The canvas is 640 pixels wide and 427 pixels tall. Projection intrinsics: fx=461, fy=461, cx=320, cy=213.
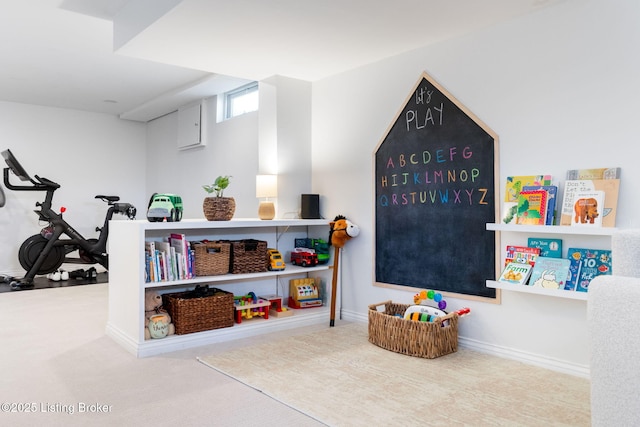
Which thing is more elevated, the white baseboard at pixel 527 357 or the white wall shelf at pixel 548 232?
the white wall shelf at pixel 548 232

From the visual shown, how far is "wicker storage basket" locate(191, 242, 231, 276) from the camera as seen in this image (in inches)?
133

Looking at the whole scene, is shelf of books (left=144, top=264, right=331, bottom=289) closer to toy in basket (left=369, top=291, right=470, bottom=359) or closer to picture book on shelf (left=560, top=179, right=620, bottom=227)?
toy in basket (left=369, top=291, right=470, bottom=359)

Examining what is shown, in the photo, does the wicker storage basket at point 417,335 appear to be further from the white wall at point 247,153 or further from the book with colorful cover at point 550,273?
the white wall at point 247,153

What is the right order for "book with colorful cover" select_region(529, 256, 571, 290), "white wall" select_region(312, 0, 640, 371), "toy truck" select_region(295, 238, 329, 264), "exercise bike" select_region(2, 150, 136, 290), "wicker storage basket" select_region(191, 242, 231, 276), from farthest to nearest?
"exercise bike" select_region(2, 150, 136, 290) < "toy truck" select_region(295, 238, 329, 264) < "wicker storage basket" select_region(191, 242, 231, 276) < "book with colorful cover" select_region(529, 256, 571, 290) < "white wall" select_region(312, 0, 640, 371)

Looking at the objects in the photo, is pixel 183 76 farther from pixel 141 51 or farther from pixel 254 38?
pixel 254 38

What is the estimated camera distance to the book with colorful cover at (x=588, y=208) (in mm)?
2445

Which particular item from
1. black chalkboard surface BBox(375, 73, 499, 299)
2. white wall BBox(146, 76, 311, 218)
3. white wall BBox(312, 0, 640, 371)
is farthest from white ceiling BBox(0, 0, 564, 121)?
black chalkboard surface BBox(375, 73, 499, 299)

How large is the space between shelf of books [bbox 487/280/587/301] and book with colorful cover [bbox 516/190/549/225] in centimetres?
38

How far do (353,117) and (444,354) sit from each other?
2088mm

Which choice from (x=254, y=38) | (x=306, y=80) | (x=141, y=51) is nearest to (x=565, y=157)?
(x=254, y=38)

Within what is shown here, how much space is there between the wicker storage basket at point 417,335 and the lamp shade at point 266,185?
1482 mm

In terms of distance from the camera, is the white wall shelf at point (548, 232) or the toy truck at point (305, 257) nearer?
the white wall shelf at point (548, 232)

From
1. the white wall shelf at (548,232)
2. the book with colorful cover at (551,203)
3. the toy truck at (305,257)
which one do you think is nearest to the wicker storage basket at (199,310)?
the toy truck at (305,257)

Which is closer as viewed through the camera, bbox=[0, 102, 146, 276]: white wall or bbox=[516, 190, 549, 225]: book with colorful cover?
bbox=[516, 190, 549, 225]: book with colorful cover
